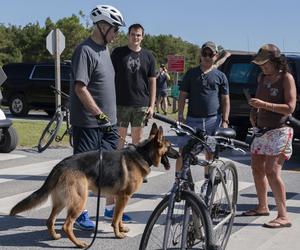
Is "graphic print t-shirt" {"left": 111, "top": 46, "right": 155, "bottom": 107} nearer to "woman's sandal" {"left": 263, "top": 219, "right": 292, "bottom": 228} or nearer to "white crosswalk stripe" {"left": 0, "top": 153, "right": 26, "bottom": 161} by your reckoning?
"woman's sandal" {"left": 263, "top": 219, "right": 292, "bottom": 228}

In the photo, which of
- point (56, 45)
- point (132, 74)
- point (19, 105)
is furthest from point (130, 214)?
point (19, 105)

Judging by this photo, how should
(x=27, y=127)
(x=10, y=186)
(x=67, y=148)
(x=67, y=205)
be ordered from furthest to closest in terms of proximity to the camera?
1. (x=27, y=127)
2. (x=67, y=148)
3. (x=10, y=186)
4. (x=67, y=205)

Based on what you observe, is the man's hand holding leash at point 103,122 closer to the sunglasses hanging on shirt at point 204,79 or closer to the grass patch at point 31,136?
the sunglasses hanging on shirt at point 204,79

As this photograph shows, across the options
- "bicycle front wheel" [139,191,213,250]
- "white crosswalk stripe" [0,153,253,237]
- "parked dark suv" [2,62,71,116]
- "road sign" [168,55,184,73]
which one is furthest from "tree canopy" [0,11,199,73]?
"bicycle front wheel" [139,191,213,250]

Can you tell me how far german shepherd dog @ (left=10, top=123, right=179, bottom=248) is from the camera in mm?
5160

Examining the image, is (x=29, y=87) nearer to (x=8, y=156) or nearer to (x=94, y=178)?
(x=8, y=156)

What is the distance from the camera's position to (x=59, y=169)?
17.0 feet

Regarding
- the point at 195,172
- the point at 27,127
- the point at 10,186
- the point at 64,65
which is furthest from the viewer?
the point at 64,65

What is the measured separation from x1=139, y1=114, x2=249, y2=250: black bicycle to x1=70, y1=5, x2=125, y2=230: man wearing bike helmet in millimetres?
1181

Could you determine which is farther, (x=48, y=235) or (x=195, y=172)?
(x=195, y=172)

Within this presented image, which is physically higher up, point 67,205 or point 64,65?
point 64,65

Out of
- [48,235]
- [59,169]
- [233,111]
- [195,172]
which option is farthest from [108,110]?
[233,111]

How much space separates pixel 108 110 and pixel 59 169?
0.85 meters

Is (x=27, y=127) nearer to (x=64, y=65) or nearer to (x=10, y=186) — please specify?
(x=64, y=65)
